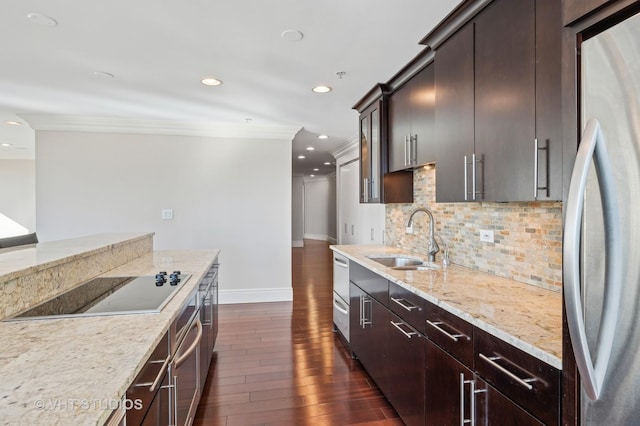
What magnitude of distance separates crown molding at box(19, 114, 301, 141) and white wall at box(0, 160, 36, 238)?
455 centimetres

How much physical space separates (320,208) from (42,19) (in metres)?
10.6

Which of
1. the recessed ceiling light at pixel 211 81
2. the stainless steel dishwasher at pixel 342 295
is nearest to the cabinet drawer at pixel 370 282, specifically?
the stainless steel dishwasher at pixel 342 295

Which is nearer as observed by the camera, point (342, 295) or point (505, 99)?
point (505, 99)

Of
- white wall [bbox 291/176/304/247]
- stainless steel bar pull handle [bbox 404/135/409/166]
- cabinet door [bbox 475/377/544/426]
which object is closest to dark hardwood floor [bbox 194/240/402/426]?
cabinet door [bbox 475/377/544/426]

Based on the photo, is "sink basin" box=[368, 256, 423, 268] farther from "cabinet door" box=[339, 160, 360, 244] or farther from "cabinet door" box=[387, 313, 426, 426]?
"cabinet door" box=[339, 160, 360, 244]

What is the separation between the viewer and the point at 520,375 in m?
1.13

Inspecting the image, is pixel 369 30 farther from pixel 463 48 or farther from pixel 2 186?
pixel 2 186

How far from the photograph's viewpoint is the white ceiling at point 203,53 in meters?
1.92

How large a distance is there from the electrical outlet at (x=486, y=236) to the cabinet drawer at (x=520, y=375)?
0.98m

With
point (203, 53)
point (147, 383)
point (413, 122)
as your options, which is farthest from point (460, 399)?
point (203, 53)

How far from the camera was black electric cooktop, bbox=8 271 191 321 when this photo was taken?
53.7 inches

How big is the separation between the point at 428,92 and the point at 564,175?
1.74 m

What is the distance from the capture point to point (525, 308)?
4.71 ft

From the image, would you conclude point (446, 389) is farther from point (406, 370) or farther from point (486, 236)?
point (486, 236)
